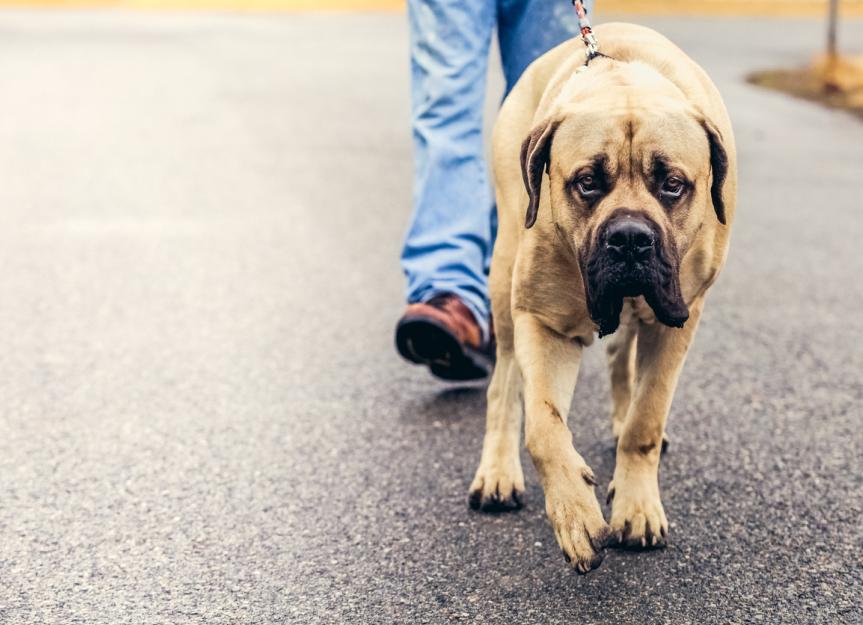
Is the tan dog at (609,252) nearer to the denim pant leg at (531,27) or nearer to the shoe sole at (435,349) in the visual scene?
the shoe sole at (435,349)

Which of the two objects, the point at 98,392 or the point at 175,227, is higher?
the point at 98,392

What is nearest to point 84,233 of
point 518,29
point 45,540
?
point 518,29

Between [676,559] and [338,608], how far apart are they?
782mm

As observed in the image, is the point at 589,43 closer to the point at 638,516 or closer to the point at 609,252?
the point at 609,252

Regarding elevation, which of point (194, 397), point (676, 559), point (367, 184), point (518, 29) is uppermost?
point (518, 29)

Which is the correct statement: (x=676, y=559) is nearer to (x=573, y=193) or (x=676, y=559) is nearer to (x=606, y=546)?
Result: (x=606, y=546)

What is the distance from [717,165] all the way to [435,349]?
49.5 inches

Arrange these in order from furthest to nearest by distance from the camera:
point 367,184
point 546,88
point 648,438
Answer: point 367,184 → point 546,88 → point 648,438

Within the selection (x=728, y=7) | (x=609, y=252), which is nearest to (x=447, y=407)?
(x=609, y=252)

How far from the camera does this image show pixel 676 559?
9.58 feet

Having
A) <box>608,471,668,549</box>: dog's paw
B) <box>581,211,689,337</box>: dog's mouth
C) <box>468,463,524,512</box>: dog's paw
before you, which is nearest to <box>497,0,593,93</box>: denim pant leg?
<box>581,211,689,337</box>: dog's mouth

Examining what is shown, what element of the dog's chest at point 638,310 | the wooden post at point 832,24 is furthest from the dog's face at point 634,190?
the wooden post at point 832,24

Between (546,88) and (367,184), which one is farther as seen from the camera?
(367,184)

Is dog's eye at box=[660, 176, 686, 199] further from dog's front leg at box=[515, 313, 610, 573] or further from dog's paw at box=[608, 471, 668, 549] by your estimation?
dog's paw at box=[608, 471, 668, 549]
